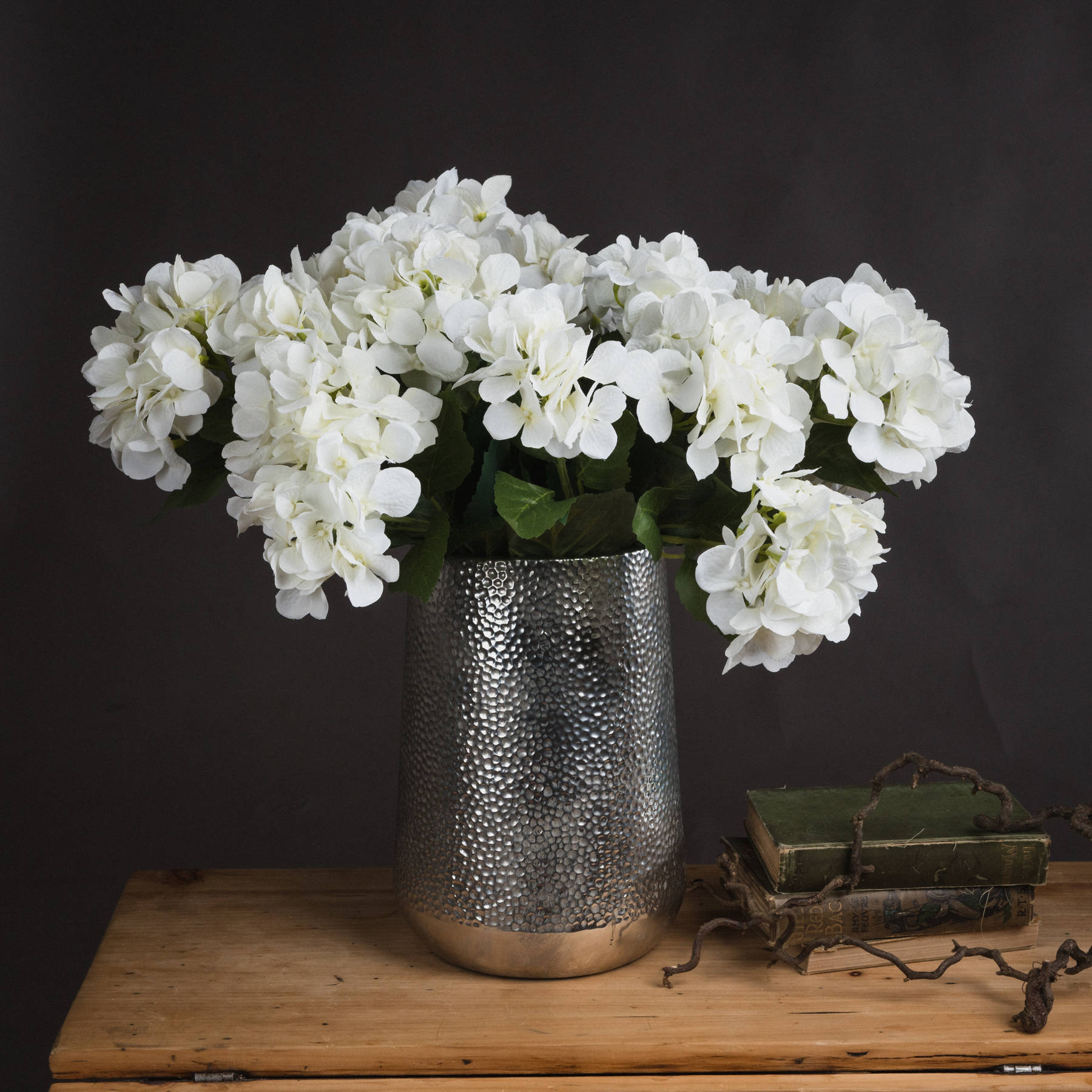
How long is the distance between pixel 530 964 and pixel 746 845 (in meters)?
0.26

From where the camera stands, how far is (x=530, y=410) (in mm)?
917

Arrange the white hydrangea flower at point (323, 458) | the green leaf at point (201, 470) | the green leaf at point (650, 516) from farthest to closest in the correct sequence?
the green leaf at point (201, 470), the green leaf at point (650, 516), the white hydrangea flower at point (323, 458)

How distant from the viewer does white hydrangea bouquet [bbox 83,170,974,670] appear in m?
0.91

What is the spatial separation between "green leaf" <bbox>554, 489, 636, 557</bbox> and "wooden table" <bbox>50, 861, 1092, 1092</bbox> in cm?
38

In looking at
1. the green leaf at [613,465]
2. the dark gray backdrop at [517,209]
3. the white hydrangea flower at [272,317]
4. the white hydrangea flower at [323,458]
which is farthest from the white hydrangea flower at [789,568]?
the dark gray backdrop at [517,209]

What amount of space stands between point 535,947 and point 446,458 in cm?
43

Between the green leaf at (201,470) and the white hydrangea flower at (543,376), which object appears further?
the green leaf at (201,470)

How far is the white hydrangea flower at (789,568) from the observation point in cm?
92

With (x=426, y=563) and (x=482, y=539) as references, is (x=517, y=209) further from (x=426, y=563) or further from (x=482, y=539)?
(x=426, y=563)

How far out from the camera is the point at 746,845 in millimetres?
1271

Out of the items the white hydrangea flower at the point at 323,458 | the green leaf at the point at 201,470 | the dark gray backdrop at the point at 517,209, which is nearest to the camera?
the white hydrangea flower at the point at 323,458

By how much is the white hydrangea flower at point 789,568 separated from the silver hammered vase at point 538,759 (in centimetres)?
15

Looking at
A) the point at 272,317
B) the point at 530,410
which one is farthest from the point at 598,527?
the point at 272,317

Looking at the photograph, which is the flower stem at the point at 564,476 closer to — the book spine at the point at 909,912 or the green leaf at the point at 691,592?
the green leaf at the point at 691,592
